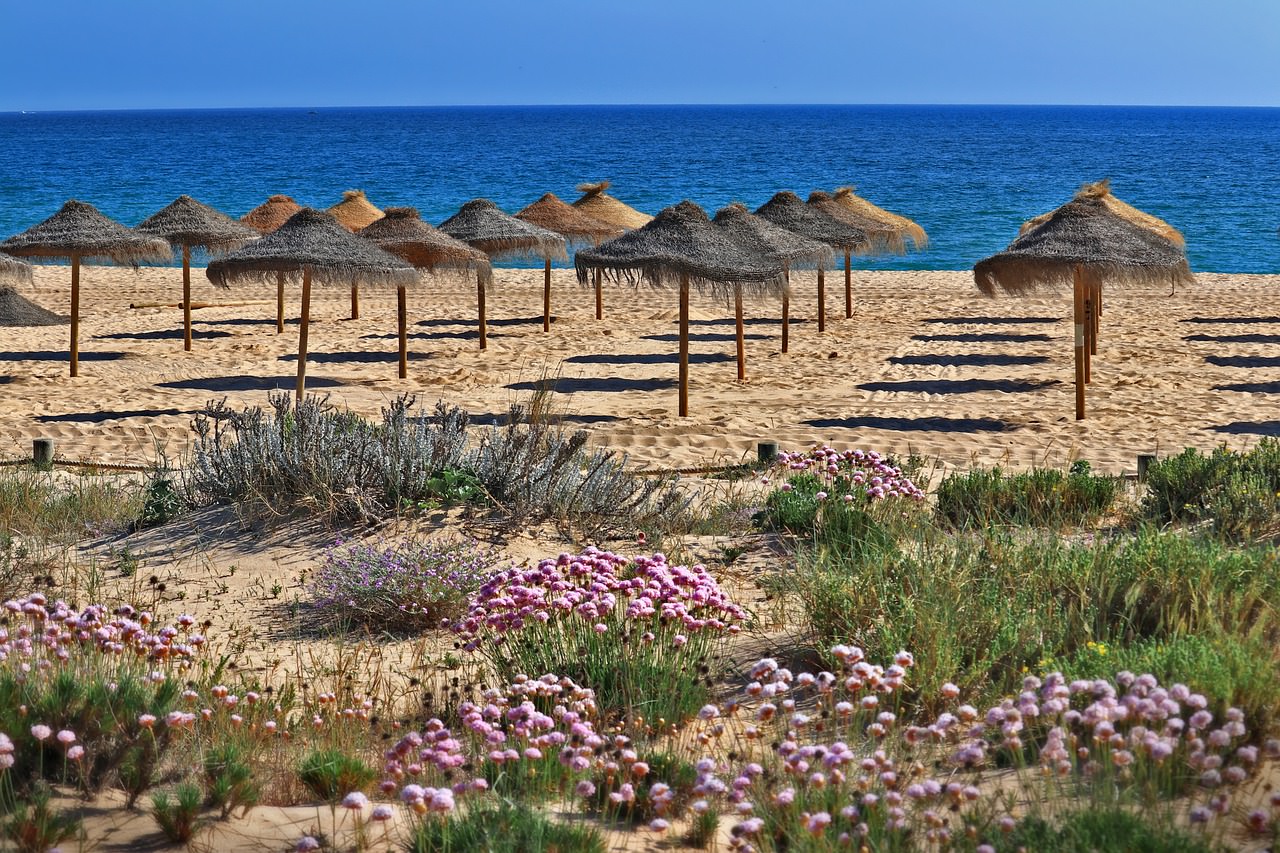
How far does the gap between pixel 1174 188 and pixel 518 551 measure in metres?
59.3

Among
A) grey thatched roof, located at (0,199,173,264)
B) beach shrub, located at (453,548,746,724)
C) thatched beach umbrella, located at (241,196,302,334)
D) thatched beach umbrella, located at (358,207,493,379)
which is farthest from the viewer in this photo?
thatched beach umbrella, located at (241,196,302,334)

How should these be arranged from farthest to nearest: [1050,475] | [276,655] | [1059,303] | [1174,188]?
[1174,188] → [1059,303] → [1050,475] → [276,655]

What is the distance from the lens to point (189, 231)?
16.7 m

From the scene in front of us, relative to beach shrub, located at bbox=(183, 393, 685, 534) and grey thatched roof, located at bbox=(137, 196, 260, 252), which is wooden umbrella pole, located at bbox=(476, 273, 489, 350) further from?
beach shrub, located at bbox=(183, 393, 685, 534)

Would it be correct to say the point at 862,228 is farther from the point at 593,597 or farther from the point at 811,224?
the point at 593,597

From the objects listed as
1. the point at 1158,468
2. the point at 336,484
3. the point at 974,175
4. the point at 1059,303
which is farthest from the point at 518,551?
the point at 974,175

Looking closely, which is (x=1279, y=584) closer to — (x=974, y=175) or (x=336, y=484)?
(x=336, y=484)

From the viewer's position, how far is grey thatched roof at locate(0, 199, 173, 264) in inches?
563

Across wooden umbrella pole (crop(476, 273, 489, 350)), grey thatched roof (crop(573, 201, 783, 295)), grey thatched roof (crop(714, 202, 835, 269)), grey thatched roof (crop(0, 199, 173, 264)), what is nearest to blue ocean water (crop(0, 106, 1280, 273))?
wooden umbrella pole (crop(476, 273, 489, 350))

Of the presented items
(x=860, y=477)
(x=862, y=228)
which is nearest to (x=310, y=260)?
(x=860, y=477)

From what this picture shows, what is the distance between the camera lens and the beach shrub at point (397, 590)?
210 inches

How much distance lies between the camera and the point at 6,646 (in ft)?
12.3

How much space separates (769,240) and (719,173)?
5997cm

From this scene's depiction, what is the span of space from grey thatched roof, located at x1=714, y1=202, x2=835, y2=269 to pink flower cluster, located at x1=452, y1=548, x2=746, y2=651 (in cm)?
893
